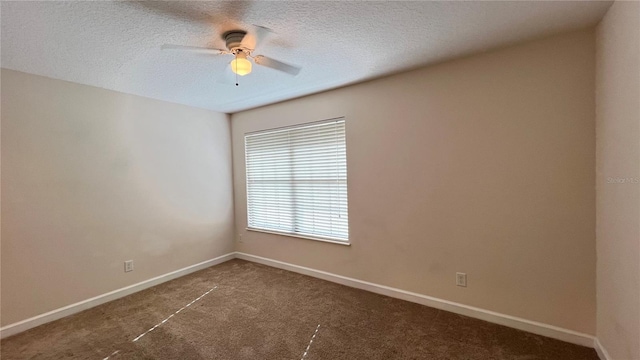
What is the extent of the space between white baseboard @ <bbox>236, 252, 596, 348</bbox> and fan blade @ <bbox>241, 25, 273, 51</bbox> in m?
2.60

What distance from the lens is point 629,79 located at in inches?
59.8

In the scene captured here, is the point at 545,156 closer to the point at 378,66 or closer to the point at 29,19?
the point at 378,66

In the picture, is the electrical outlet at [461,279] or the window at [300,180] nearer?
the electrical outlet at [461,279]

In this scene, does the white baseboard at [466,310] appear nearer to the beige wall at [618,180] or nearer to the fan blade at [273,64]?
the beige wall at [618,180]

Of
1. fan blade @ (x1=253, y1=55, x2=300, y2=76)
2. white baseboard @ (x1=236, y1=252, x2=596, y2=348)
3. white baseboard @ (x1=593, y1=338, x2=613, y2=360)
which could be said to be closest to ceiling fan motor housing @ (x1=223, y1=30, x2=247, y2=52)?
fan blade @ (x1=253, y1=55, x2=300, y2=76)

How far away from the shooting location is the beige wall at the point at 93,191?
246 centimetres

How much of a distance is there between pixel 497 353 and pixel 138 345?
273cm

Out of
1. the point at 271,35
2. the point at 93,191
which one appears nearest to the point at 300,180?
the point at 271,35

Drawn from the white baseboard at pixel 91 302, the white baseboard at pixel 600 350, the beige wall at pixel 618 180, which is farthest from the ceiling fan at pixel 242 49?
the white baseboard at pixel 600 350

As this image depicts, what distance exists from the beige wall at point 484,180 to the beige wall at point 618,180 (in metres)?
0.11

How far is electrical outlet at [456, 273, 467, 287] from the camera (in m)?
2.51

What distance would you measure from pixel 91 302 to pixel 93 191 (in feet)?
Result: 3.79

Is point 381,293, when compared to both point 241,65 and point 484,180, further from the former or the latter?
point 241,65

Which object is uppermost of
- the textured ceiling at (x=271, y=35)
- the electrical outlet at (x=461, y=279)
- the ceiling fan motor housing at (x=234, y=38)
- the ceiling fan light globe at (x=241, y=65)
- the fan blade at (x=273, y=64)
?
the textured ceiling at (x=271, y=35)
